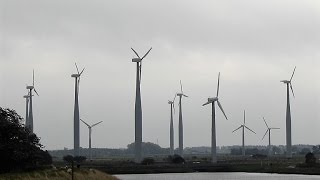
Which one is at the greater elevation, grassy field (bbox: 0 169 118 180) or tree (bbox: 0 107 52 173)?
tree (bbox: 0 107 52 173)

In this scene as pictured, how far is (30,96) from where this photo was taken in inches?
6029

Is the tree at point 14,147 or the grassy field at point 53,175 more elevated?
the tree at point 14,147

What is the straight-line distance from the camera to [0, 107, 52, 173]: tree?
210ft

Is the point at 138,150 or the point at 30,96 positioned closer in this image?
the point at 138,150

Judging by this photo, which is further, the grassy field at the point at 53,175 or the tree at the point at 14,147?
the tree at the point at 14,147

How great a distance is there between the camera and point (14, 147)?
2525 inches

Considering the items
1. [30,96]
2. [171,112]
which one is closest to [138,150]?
[30,96]

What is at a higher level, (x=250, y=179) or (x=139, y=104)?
(x=139, y=104)

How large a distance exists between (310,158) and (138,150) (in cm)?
3454

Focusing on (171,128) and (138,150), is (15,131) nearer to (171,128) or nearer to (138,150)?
(138,150)

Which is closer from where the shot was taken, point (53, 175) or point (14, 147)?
point (53, 175)

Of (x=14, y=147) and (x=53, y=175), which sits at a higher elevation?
(x=14, y=147)

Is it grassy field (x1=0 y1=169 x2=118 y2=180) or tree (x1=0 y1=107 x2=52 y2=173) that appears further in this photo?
tree (x1=0 y1=107 x2=52 y2=173)

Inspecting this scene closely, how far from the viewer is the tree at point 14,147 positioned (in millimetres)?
64125
